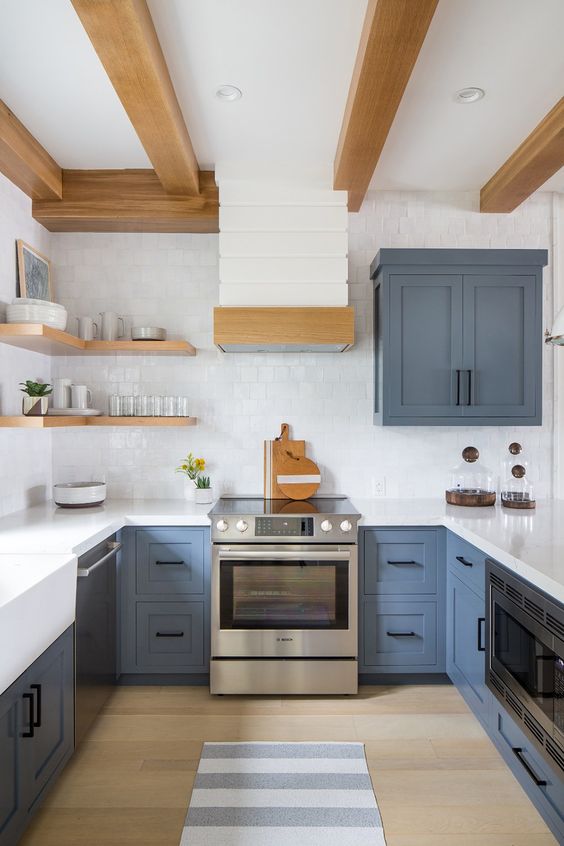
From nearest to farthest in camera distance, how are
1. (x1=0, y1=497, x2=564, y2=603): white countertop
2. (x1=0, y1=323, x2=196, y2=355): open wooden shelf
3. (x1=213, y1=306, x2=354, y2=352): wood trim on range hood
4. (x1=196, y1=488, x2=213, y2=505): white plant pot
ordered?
(x1=0, y1=497, x2=564, y2=603): white countertop < (x1=0, y1=323, x2=196, y2=355): open wooden shelf < (x1=213, y1=306, x2=354, y2=352): wood trim on range hood < (x1=196, y1=488, x2=213, y2=505): white plant pot

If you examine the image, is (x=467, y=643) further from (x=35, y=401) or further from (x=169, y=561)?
(x=35, y=401)

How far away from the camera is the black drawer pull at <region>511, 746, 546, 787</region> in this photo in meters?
1.89

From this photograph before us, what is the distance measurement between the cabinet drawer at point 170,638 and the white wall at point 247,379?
807mm

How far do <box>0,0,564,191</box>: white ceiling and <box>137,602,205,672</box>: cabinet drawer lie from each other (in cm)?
240

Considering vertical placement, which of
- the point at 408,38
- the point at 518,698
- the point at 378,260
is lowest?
the point at 518,698

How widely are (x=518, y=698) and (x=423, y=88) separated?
7.97 feet

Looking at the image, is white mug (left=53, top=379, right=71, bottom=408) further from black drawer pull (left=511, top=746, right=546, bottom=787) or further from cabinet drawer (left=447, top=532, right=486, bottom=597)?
black drawer pull (left=511, top=746, right=546, bottom=787)

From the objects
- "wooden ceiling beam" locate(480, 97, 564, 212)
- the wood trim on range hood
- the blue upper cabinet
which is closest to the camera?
"wooden ceiling beam" locate(480, 97, 564, 212)

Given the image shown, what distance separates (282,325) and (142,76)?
1.31m

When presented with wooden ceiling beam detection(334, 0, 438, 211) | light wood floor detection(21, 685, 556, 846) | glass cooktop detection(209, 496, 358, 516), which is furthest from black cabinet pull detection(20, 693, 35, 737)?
wooden ceiling beam detection(334, 0, 438, 211)

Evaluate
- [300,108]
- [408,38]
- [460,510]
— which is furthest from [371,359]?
[408,38]

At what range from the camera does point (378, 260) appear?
3213 mm

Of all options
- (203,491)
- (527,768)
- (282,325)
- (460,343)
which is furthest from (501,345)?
(527,768)

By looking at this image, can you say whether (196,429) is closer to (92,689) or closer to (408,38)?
(92,689)
